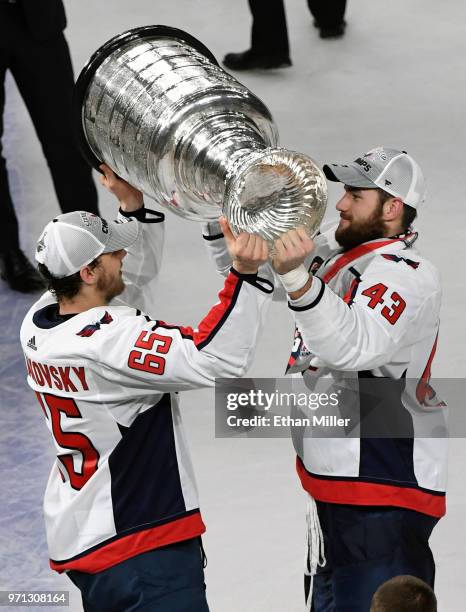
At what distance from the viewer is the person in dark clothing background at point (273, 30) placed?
21.4ft

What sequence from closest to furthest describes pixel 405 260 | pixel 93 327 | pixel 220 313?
1. pixel 220 313
2. pixel 93 327
3. pixel 405 260

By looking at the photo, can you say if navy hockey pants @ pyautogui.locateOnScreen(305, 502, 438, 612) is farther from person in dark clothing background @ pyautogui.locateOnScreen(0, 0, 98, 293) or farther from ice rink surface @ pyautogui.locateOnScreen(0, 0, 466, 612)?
person in dark clothing background @ pyautogui.locateOnScreen(0, 0, 98, 293)

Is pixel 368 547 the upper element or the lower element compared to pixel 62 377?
lower

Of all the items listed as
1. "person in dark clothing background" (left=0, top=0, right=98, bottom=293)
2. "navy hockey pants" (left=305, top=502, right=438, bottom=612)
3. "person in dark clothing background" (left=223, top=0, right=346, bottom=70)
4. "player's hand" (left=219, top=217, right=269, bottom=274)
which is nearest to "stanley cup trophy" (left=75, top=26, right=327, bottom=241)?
"player's hand" (left=219, top=217, right=269, bottom=274)

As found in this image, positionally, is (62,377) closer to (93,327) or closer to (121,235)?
(93,327)

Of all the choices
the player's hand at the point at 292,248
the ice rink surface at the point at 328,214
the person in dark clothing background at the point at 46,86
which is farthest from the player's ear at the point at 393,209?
the person in dark clothing background at the point at 46,86

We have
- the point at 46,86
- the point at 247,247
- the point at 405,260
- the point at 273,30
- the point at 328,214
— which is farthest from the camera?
the point at 273,30

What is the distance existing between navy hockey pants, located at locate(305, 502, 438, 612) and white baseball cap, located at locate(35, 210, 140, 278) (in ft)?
2.64

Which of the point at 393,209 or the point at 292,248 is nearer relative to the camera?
the point at 292,248

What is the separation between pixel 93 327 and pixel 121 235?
28 centimetres

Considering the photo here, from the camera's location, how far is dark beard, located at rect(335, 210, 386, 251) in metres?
3.16

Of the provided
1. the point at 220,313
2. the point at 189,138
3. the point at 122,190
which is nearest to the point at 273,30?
the point at 122,190

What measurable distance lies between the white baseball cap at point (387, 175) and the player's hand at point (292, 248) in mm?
507

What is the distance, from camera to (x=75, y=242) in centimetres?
303
